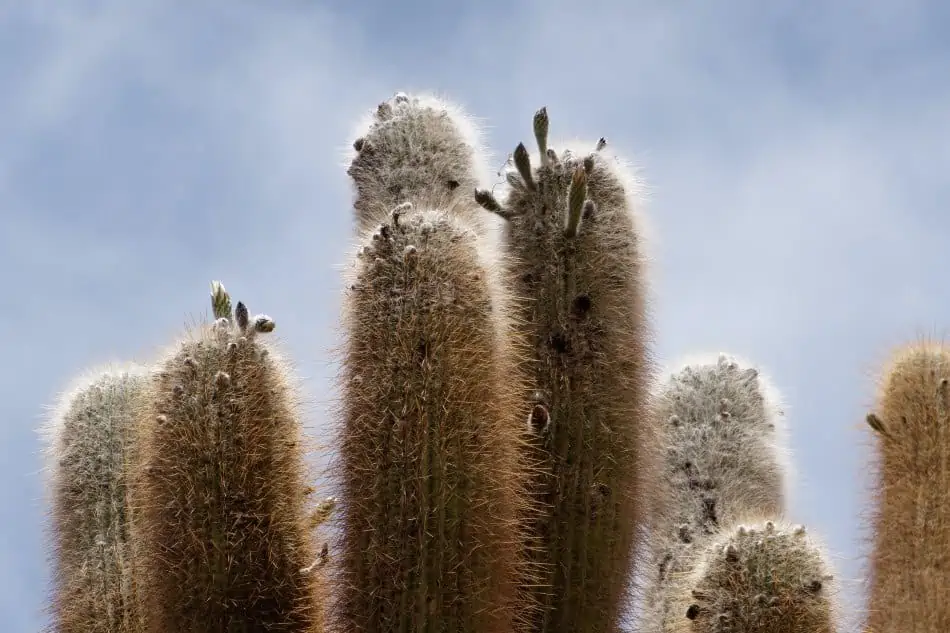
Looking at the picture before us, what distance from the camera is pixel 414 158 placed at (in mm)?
4906

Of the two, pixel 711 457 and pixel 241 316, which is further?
pixel 711 457

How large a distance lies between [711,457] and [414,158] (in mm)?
1976

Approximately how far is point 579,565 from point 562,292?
0.99m

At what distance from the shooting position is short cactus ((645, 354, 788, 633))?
560 centimetres

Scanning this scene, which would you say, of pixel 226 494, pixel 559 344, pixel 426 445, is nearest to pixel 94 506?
pixel 226 494

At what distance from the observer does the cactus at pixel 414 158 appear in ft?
15.8

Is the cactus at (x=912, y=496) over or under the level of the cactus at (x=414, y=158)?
under

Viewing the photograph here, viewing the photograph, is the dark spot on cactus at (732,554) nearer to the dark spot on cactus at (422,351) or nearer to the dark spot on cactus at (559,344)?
the dark spot on cactus at (559,344)

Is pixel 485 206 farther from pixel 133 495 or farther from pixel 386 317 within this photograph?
pixel 133 495

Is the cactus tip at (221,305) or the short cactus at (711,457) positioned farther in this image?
the short cactus at (711,457)

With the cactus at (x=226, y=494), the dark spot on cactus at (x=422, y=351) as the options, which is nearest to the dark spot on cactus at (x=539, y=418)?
the dark spot on cactus at (x=422, y=351)

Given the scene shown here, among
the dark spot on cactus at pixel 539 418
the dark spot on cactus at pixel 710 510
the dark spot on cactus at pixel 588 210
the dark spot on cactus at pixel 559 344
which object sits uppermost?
the dark spot on cactus at pixel 588 210

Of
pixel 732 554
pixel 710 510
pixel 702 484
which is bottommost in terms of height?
pixel 732 554

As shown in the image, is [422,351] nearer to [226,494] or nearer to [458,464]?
[458,464]
